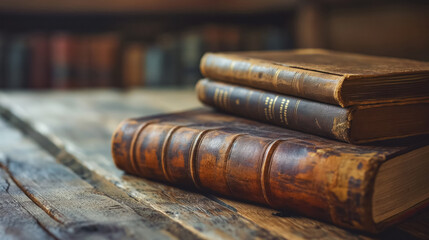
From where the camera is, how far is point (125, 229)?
0.68 m

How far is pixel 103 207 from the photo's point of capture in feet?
2.54

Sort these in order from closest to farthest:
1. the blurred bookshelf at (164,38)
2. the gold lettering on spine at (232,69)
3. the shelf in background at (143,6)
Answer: the gold lettering on spine at (232,69) → the blurred bookshelf at (164,38) → the shelf in background at (143,6)

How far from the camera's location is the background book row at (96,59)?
244 cm

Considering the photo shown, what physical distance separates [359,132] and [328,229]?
0.48 ft

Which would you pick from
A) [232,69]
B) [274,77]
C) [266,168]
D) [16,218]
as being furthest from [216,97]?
[16,218]

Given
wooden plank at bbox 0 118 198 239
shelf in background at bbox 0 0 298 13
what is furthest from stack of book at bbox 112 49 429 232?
shelf in background at bbox 0 0 298 13

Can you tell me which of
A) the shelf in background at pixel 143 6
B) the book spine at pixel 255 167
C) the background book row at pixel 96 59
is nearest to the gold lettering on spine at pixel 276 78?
the book spine at pixel 255 167

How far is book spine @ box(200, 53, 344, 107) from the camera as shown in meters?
0.76

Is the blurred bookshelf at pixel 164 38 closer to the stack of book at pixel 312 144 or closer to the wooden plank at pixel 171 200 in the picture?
the wooden plank at pixel 171 200

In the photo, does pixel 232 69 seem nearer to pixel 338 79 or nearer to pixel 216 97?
pixel 216 97

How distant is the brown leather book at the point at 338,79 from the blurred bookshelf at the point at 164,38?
151cm

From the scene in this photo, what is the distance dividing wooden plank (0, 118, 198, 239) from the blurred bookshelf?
56.6 inches

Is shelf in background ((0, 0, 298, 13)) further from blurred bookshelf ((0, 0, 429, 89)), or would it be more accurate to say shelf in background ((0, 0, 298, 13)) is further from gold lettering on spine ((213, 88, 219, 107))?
gold lettering on spine ((213, 88, 219, 107))

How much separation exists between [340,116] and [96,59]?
1887 mm
